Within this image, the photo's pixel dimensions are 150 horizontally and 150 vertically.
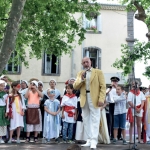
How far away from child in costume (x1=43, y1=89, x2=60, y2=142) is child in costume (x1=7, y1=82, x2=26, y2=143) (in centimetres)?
72

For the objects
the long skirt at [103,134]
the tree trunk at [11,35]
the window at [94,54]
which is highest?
the window at [94,54]

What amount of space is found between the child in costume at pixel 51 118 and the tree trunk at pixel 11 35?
4778mm

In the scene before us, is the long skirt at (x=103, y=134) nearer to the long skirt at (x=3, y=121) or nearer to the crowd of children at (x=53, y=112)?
the crowd of children at (x=53, y=112)

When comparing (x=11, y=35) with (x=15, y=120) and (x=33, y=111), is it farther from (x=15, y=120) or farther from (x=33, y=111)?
(x=33, y=111)

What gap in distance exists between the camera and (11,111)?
32.5 ft

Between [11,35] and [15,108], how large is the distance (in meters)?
4.76

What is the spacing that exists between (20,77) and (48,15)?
1076cm

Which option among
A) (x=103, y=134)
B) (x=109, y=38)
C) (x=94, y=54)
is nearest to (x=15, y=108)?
(x=103, y=134)

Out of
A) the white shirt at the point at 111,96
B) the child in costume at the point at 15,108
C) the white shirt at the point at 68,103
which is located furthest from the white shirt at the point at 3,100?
the white shirt at the point at 111,96

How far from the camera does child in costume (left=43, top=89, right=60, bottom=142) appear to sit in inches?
398

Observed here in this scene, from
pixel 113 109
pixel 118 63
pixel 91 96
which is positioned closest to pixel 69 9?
pixel 118 63

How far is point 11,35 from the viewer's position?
5.62m

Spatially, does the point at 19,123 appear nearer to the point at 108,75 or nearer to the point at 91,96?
the point at 91,96

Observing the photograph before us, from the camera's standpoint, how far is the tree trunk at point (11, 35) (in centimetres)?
555
